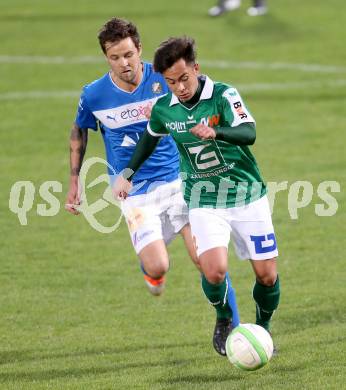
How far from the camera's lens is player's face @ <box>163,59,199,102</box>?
825cm

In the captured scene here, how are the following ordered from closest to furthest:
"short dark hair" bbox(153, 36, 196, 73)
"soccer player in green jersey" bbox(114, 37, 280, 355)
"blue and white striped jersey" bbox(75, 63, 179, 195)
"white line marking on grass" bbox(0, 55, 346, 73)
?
"short dark hair" bbox(153, 36, 196, 73) < "soccer player in green jersey" bbox(114, 37, 280, 355) < "blue and white striped jersey" bbox(75, 63, 179, 195) < "white line marking on grass" bbox(0, 55, 346, 73)

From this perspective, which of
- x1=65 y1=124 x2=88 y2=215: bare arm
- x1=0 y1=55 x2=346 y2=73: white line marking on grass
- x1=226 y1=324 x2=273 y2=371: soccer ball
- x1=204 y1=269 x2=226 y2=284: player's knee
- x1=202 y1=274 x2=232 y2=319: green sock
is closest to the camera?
x1=226 y1=324 x2=273 y2=371: soccer ball

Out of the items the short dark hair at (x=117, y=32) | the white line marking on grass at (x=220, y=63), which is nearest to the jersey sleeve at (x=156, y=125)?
the short dark hair at (x=117, y=32)

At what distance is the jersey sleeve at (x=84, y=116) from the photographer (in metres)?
9.67

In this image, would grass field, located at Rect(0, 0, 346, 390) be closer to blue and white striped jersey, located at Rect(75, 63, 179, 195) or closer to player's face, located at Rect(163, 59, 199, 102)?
blue and white striped jersey, located at Rect(75, 63, 179, 195)

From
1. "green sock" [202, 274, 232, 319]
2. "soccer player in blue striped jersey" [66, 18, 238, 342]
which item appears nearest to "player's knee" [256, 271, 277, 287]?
"green sock" [202, 274, 232, 319]

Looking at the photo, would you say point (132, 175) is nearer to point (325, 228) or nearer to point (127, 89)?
point (127, 89)

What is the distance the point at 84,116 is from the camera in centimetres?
970

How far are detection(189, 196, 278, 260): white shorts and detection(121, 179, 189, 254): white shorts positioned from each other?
0.93 metres

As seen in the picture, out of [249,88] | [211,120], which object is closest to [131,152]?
[211,120]

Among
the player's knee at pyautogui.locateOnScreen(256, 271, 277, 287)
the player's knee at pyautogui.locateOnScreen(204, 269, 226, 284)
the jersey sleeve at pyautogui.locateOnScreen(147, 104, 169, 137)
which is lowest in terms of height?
the player's knee at pyautogui.locateOnScreen(256, 271, 277, 287)

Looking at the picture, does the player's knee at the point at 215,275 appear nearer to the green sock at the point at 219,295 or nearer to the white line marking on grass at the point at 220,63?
the green sock at the point at 219,295

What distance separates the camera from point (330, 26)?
91.8 ft

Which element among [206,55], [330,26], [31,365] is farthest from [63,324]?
[330,26]
